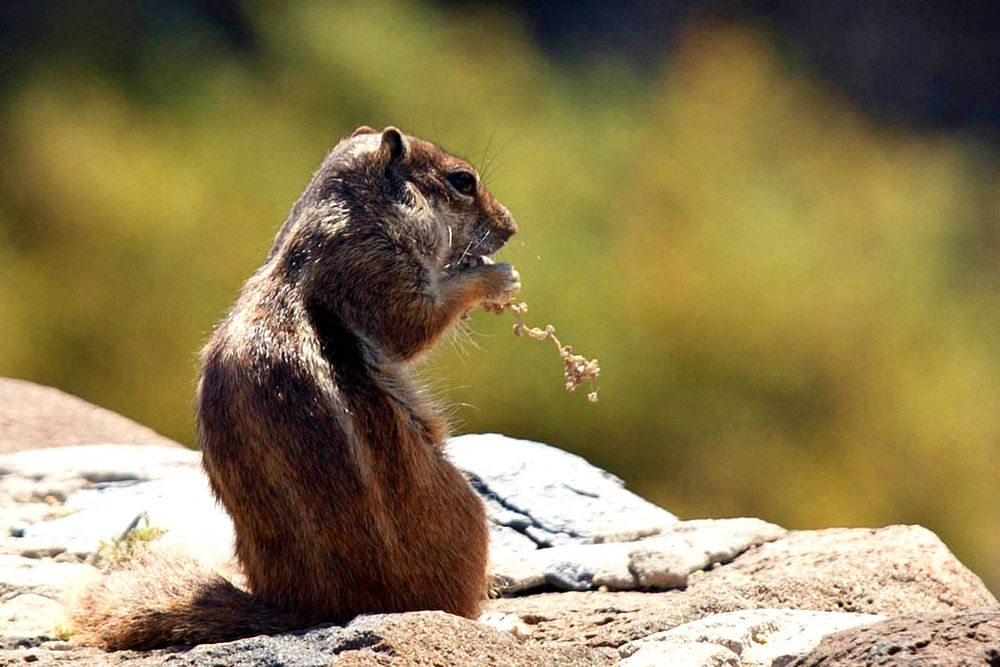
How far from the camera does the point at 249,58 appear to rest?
14922mm

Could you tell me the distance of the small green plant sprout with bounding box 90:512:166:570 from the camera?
653cm

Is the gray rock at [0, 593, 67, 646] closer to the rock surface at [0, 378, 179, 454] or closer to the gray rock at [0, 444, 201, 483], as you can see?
the gray rock at [0, 444, 201, 483]

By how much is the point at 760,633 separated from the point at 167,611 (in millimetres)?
2143

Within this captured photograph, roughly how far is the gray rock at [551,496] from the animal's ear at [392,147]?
198 cm

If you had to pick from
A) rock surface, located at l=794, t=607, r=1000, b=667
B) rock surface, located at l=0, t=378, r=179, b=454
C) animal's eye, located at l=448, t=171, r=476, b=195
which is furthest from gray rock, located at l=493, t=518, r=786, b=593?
rock surface, located at l=0, t=378, r=179, b=454

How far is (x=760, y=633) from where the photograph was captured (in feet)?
16.5

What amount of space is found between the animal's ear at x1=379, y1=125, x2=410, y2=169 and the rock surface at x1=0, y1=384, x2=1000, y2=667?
1.88 m

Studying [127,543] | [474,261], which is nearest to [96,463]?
[127,543]

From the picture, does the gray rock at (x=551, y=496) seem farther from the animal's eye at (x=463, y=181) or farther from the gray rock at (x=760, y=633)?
the gray rock at (x=760, y=633)

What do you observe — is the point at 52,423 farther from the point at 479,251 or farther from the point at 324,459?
the point at 324,459

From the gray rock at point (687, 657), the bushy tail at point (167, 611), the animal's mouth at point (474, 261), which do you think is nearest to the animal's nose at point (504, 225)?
the animal's mouth at point (474, 261)

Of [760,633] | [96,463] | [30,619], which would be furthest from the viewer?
[96,463]

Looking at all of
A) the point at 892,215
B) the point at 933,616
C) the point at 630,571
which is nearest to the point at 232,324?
the point at 630,571

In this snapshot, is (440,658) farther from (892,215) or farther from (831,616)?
(892,215)
